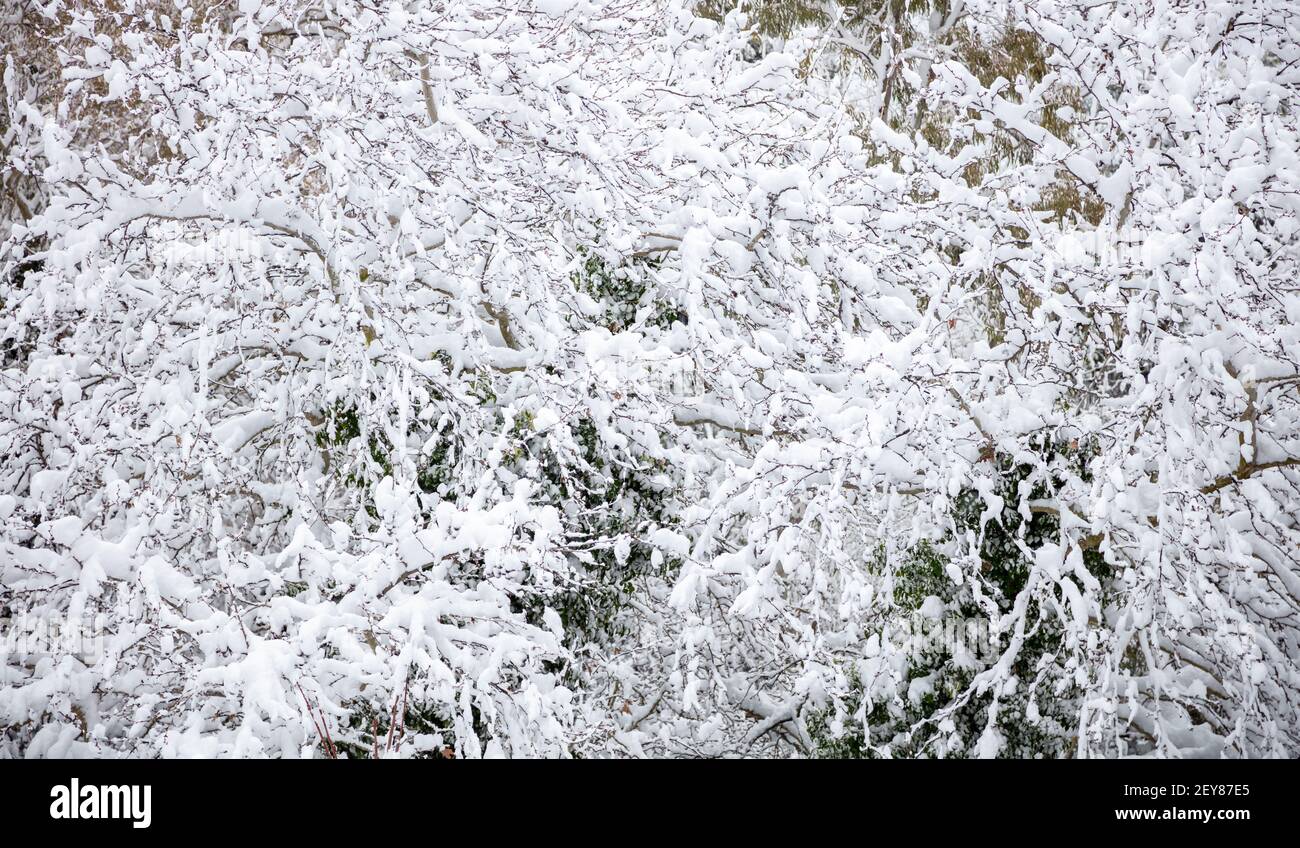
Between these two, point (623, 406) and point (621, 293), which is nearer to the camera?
point (623, 406)

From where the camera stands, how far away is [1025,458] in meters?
4.07

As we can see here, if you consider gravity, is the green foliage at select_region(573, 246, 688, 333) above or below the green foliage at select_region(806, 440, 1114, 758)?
above

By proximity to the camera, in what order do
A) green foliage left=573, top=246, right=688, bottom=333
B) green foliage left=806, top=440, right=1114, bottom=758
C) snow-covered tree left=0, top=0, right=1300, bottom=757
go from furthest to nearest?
green foliage left=573, top=246, right=688, bottom=333, green foliage left=806, top=440, right=1114, bottom=758, snow-covered tree left=0, top=0, right=1300, bottom=757

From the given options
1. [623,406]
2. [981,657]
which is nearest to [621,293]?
[623,406]

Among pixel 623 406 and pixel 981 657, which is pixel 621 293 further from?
pixel 981 657

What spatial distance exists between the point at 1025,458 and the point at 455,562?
2127 millimetres

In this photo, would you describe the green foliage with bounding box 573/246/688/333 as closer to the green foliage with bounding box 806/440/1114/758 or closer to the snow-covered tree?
the snow-covered tree

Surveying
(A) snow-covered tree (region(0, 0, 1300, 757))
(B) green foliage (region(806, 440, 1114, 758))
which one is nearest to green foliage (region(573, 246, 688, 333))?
(A) snow-covered tree (region(0, 0, 1300, 757))

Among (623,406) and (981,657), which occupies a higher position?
(623,406)

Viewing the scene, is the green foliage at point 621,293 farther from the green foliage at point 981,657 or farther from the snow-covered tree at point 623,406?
the green foliage at point 981,657

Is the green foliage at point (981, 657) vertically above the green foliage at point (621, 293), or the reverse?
the green foliage at point (621, 293)

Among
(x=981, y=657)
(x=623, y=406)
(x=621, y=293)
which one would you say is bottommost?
(x=981, y=657)

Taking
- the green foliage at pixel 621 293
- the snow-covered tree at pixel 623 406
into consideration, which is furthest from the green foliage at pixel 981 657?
the green foliage at pixel 621 293
